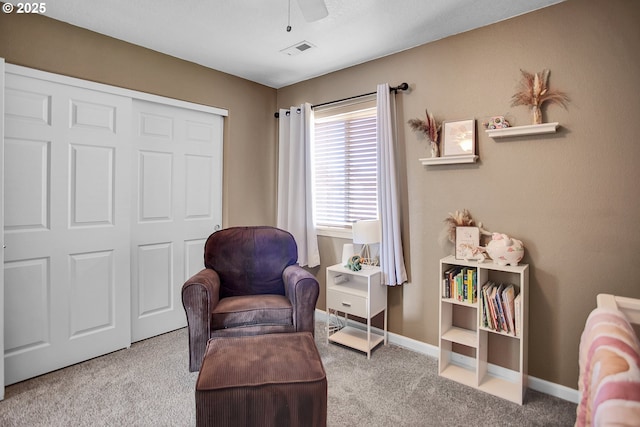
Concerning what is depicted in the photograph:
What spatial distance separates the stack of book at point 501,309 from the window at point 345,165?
3.79 ft

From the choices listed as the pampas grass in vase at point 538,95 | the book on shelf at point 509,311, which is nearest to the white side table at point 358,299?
the book on shelf at point 509,311

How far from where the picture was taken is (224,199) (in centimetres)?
342

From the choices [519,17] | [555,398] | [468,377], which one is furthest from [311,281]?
[519,17]

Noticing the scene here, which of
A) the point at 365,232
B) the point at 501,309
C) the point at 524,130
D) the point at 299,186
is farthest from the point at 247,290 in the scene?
the point at 524,130

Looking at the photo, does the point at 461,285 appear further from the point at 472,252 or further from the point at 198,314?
the point at 198,314

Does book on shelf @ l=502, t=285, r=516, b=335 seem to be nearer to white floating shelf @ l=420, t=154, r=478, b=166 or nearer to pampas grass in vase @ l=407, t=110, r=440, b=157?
white floating shelf @ l=420, t=154, r=478, b=166

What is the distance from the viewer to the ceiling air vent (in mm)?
2664

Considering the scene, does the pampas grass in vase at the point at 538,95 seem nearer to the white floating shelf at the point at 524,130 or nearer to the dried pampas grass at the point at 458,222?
the white floating shelf at the point at 524,130

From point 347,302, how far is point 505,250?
48.2 inches

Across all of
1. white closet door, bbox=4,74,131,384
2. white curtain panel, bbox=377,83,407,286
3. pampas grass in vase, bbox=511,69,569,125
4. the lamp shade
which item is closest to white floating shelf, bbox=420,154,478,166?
white curtain panel, bbox=377,83,407,286

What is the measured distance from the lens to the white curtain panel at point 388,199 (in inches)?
106

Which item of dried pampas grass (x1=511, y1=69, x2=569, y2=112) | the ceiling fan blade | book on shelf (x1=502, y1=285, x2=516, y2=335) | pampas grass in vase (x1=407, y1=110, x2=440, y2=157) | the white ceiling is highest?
the white ceiling

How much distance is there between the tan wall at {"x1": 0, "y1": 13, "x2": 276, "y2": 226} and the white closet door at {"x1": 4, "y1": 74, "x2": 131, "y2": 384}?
0.18 meters

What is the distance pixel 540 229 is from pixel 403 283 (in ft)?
3.56
